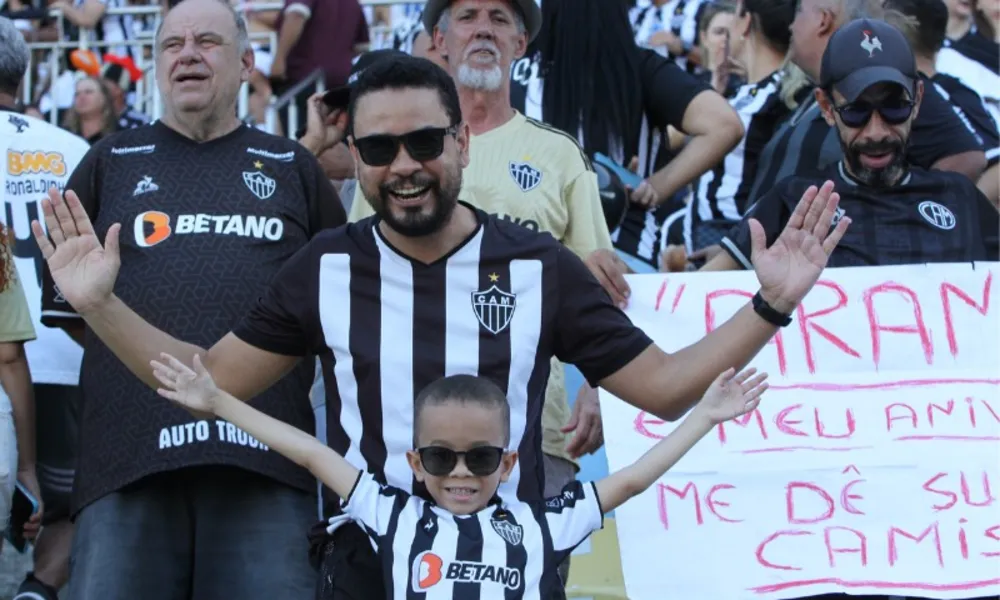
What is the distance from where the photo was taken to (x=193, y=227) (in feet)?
16.7

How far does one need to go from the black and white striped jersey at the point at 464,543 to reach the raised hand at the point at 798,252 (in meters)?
0.71

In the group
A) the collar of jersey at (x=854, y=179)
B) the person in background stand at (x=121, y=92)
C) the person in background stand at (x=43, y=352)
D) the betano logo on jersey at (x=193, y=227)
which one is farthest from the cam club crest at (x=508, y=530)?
the person in background stand at (x=121, y=92)

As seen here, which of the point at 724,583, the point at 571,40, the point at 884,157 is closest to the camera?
the point at 724,583

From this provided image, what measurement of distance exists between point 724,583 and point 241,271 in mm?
1694

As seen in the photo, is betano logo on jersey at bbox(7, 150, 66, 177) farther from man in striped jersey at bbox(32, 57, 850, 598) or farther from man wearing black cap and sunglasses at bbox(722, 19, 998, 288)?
man wearing black cap and sunglasses at bbox(722, 19, 998, 288)

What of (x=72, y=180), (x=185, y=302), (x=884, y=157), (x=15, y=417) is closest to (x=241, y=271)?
(x=185, y=302)

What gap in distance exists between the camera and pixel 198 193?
5152 millimetres

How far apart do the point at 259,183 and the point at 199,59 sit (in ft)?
1.59

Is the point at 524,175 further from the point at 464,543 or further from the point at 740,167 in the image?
the point at 740,167

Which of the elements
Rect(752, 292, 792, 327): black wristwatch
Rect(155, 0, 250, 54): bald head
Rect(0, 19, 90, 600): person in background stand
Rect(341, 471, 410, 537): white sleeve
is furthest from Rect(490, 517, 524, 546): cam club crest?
Rect(0, 19, 90, 600): person in background stand

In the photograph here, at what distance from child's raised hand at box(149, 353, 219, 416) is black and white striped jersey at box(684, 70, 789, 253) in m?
3.25

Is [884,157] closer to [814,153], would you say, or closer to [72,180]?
[814,153]

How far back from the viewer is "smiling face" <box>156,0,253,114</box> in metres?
5.29

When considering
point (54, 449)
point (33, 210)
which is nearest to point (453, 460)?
point (54, 449)
